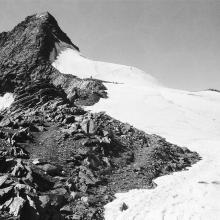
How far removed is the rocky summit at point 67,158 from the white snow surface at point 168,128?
1.25 meters

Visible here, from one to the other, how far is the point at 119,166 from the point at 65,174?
5.41 meters

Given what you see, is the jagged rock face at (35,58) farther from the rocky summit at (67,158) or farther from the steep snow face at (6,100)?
the rocky summit at (67,158)

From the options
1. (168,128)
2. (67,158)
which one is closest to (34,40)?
(168,128)

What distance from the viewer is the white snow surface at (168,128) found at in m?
17.8

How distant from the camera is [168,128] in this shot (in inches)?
1497

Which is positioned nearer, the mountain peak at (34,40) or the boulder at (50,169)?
the boulder at (50,169)

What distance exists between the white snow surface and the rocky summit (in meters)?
1.25

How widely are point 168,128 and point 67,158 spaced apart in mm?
18293

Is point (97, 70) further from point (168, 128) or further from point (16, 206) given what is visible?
point (16, 206)

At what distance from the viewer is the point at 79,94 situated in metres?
47.3

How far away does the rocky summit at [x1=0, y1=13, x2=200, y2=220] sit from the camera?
16812mm

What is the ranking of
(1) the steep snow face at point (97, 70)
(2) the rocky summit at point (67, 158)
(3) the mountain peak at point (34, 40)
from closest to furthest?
(2) the rocky summit at point (67, 158), (1) the steep snow face at point (97, 70), (3) the mountain peak at point (34, 40)

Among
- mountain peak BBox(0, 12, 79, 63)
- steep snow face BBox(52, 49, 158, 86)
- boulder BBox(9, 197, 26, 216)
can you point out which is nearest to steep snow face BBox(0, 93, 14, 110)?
mountain peak BBox(0, 12, 79, 63)

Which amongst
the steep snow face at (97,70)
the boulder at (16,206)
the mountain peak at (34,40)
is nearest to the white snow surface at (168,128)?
the steep snow face at (97,70)
